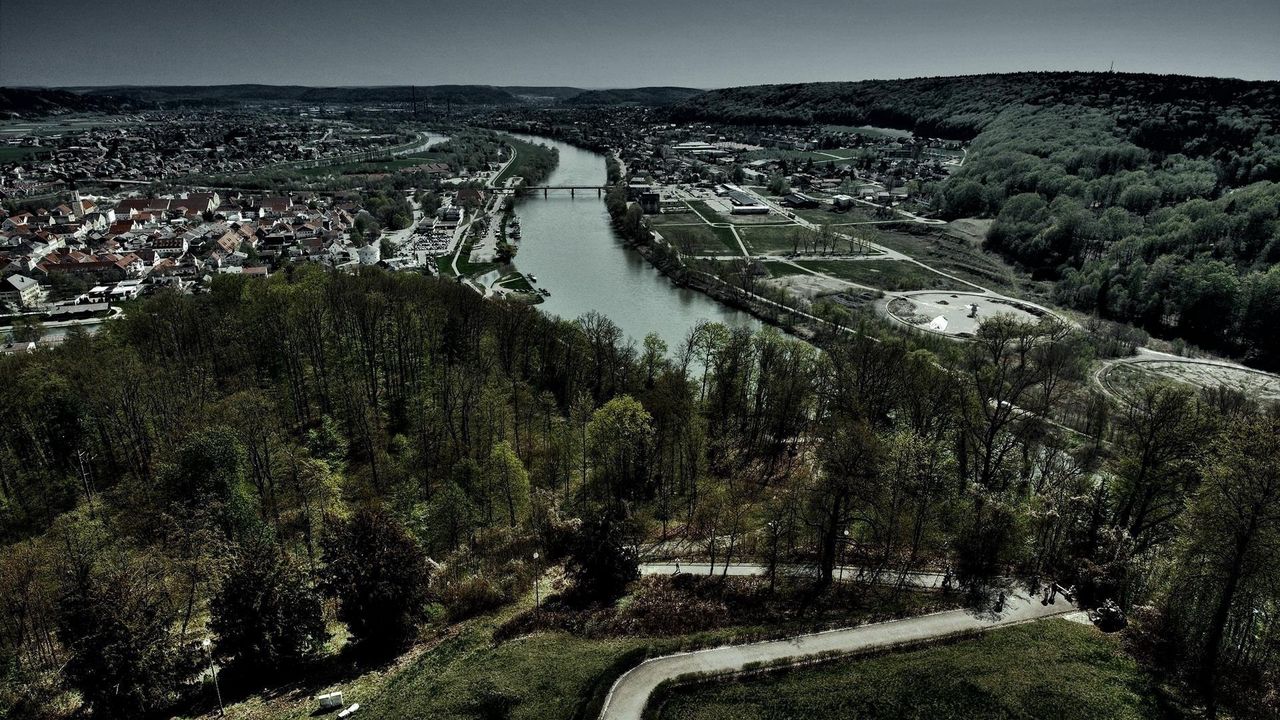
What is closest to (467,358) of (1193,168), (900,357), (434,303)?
(434,303)

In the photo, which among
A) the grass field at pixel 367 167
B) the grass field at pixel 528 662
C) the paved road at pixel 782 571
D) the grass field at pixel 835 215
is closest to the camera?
the grass field at pixel 528 662

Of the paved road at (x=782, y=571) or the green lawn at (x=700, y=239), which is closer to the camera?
the paved road at (x=782, y=571)

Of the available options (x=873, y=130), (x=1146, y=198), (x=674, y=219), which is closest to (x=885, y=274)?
(x=674, y=219)

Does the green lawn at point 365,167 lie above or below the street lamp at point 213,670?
above

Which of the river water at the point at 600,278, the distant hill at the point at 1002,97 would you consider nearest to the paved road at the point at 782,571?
the river water at the point at 600,278

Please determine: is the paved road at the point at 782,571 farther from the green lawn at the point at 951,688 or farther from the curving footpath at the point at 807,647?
the green lawn at the point at 951,688

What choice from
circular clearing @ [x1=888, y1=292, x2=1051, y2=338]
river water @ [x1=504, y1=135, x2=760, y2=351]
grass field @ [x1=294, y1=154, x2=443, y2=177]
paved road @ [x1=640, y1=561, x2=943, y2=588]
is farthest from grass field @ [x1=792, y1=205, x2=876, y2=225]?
paved road @ [x1=640, y1=561, x2=943, y2=588]
